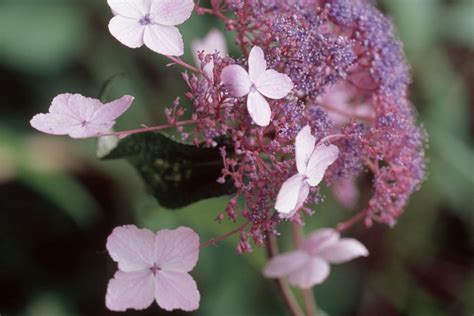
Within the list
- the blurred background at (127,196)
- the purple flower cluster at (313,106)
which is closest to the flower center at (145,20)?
the purple flower cluster at (313,106)

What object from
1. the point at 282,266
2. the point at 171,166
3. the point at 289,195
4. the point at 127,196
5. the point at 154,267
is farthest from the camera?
the point at 127,196

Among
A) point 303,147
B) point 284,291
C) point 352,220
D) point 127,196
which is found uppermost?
point 303,147

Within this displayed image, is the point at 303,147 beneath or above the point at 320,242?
above

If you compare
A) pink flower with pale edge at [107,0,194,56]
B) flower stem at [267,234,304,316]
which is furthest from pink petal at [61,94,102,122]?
flower stem at [267,234,304,316]

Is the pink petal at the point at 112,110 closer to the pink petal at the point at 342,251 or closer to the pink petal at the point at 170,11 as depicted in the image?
the pink petal at the point at 170,11

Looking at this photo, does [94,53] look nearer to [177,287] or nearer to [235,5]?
[235,5]

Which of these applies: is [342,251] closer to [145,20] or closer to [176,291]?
[176,291]

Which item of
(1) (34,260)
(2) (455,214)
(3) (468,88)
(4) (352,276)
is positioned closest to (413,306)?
(4) (352,276)

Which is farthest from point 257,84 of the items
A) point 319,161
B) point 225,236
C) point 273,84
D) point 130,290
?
point 130,290

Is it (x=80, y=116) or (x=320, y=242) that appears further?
(x=320, y=242)
